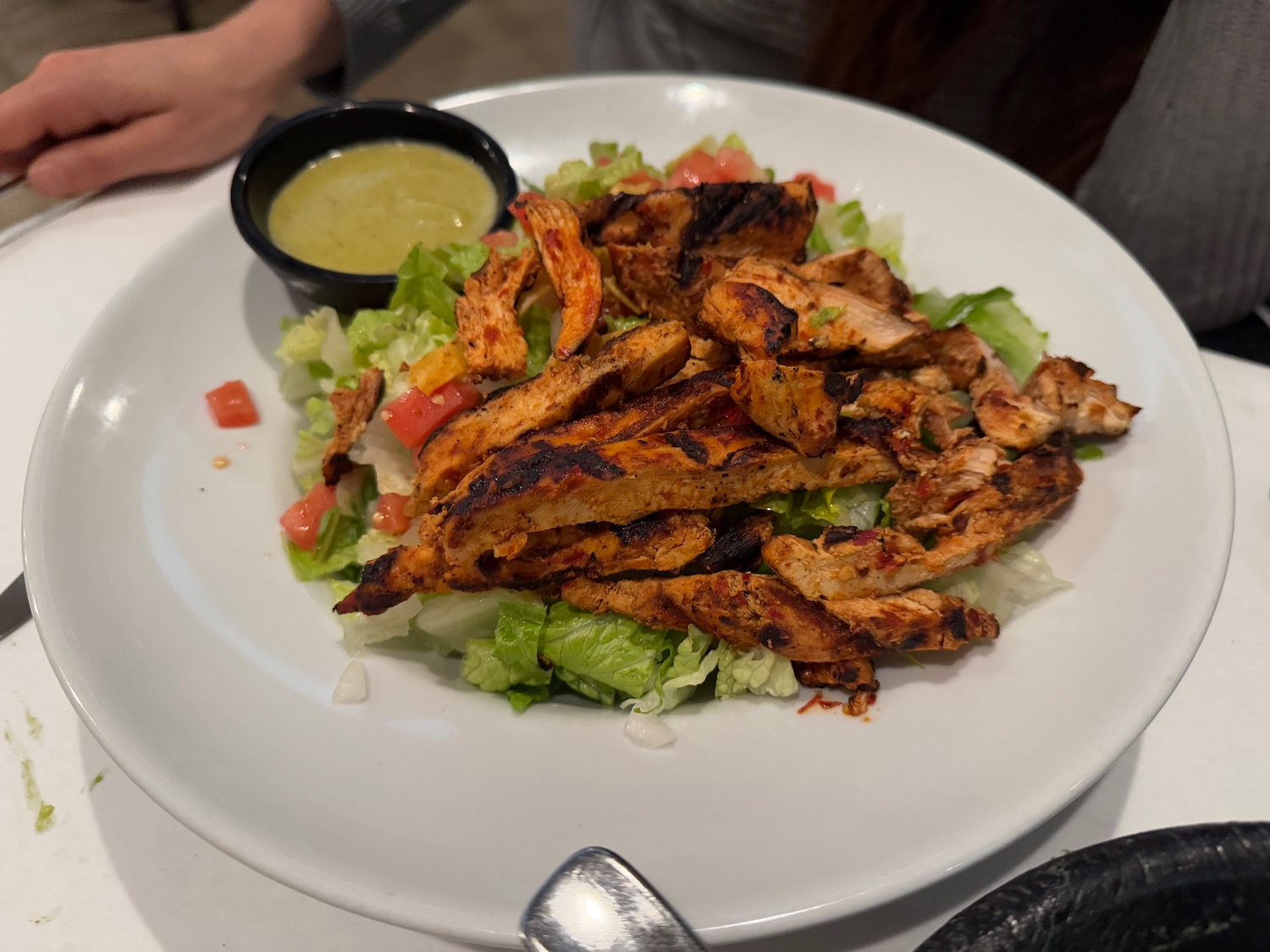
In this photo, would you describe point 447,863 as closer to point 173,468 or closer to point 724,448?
point 724,448

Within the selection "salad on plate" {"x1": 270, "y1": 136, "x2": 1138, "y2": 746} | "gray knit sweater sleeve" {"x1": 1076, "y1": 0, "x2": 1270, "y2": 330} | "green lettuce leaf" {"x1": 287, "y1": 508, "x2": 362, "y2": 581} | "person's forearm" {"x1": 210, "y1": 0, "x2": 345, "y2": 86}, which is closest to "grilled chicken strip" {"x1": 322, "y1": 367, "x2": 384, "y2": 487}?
"salad on plate" {"x1": 270, "y1": 136, "x2": 1138, "y2": 746}

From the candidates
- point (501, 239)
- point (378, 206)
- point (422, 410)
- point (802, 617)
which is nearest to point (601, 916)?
point (802, 617)

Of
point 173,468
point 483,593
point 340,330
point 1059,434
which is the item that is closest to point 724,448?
point 483,593

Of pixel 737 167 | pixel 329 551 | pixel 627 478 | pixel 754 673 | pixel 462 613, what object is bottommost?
pixel 329 551

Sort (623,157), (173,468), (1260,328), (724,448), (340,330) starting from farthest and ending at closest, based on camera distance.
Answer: (1260,328) < (623,157) < (340,330) < (173,468) < (724,448)

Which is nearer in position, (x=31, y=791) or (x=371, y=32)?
(x=31, y=791)

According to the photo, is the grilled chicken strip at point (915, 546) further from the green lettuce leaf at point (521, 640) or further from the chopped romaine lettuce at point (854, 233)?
the chopped romaine lettuce at point (854, 233)

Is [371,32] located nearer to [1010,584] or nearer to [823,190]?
[823,190]
